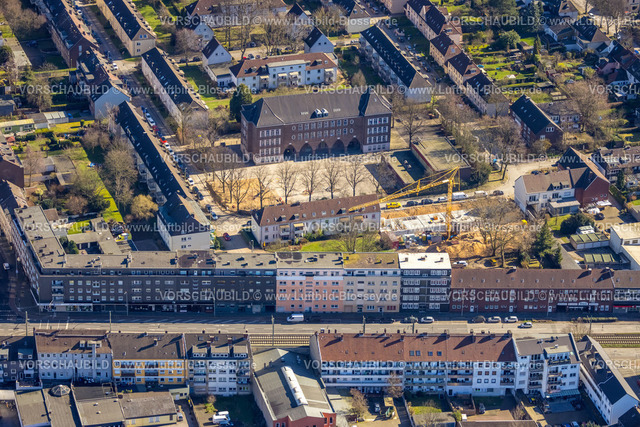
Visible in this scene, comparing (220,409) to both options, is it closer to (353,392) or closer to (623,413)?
(353,392)

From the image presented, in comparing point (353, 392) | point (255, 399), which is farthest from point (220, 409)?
point (353, 392)

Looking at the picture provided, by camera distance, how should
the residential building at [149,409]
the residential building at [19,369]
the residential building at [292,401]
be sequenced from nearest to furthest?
the residential building at [292,401] → the residential building at [149,409] → the residential building at [19,369]

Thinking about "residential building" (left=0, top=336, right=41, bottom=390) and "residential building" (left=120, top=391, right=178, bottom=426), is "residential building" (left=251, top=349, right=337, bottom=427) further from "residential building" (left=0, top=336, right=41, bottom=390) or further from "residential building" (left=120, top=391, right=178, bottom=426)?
"residential building" (left=0, top=336, right=41, bottom=390)

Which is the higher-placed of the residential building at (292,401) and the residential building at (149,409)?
the residential building at (292,401)

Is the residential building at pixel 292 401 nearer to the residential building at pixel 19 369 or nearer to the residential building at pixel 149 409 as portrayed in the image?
the residential building at pixel 149 409

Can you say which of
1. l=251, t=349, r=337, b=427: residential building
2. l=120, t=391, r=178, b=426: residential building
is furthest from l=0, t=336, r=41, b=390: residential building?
l=251, t=349, r=337, b=427: residential building

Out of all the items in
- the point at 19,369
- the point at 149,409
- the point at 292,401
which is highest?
the point at 19,369

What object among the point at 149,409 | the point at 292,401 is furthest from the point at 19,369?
the point at 292,401

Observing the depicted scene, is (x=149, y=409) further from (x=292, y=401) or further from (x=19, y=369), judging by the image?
(x=19, y=369)

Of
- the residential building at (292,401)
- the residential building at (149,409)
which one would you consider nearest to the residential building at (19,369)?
the residential building at (149,409)

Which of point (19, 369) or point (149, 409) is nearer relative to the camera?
point (149, 409)
